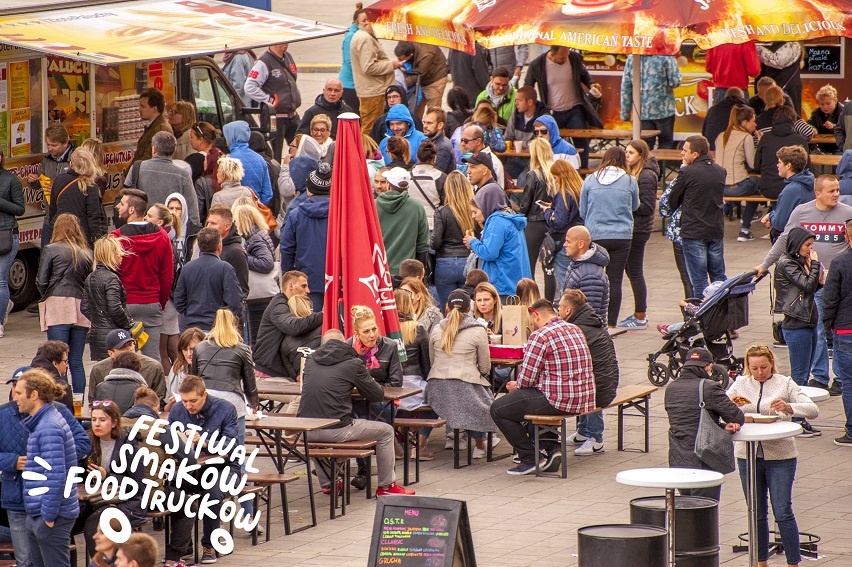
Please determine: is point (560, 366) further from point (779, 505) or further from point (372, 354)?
point (779, 505)

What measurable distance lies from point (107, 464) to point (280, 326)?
9.73ft

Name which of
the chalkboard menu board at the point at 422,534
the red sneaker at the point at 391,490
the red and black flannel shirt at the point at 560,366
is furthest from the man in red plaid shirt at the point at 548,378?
the chalkboard menu board at the point at 422,534

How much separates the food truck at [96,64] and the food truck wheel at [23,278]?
0.01m

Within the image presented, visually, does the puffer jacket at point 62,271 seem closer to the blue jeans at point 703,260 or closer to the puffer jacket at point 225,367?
the puffer jacket at point 225,367

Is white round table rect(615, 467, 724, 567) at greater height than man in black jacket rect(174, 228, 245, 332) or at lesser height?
lesser

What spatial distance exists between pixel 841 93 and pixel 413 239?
34.1 feet

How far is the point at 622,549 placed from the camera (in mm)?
8742

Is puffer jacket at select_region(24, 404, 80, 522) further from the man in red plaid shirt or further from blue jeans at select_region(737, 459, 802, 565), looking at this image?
blue jeans at select_region(737, 459, 802, 565)

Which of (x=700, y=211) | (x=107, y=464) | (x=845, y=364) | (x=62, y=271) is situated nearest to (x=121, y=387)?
(x=107, y=464)

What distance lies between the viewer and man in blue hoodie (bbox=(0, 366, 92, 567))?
9.45 metres

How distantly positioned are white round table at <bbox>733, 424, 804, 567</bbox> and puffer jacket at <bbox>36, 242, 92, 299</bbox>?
20.8ft

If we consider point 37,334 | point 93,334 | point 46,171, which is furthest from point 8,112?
point 93,334

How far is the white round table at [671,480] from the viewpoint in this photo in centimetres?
895

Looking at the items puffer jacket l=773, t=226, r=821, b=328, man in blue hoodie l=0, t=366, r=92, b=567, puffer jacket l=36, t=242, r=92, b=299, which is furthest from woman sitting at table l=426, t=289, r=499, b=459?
man in blue hoodie l=0, t=366, r=92, b=567
